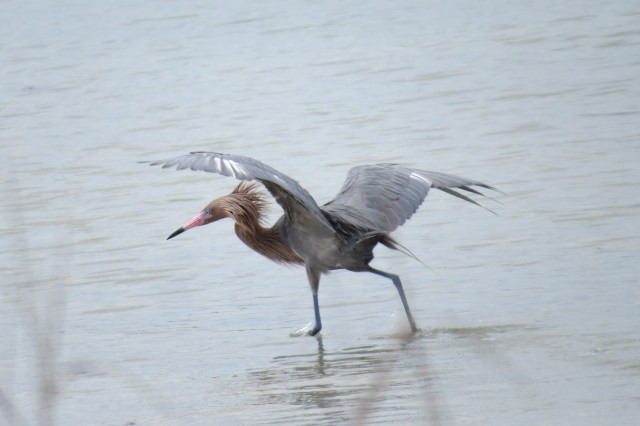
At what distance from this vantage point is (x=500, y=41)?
16.0 metres

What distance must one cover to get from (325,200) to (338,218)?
352cm

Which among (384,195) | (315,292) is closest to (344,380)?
(315,292)

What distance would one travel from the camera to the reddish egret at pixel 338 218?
252 inches

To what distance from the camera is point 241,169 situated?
5.42m

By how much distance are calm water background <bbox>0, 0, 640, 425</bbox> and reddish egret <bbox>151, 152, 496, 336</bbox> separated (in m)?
0.38

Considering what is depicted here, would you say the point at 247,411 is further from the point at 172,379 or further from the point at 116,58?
the point at 116,58

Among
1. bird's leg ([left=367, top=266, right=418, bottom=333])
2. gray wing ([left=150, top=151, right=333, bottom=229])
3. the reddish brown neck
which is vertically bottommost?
bird's leg ([left=367, top=266, right=418, bottom=333])

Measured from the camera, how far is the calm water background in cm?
544

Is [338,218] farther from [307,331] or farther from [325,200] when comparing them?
[325,200]

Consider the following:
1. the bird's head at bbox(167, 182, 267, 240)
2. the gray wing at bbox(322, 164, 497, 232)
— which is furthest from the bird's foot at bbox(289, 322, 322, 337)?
the bird's head at bbox(167, 182, 267, 240)

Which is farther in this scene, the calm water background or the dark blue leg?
the dark blue leg

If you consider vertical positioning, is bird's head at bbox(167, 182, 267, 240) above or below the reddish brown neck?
above

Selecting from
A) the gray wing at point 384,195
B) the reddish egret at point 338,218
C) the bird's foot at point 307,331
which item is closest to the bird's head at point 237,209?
the reddish egret at point 338,218

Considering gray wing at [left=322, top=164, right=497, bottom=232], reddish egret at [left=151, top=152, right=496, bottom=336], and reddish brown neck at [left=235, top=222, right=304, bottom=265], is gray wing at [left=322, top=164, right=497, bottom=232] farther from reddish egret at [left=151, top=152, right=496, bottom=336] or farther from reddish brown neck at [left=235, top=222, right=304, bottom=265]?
reddish brown neck at [left=235, top=222, right=304, bottom=265]
